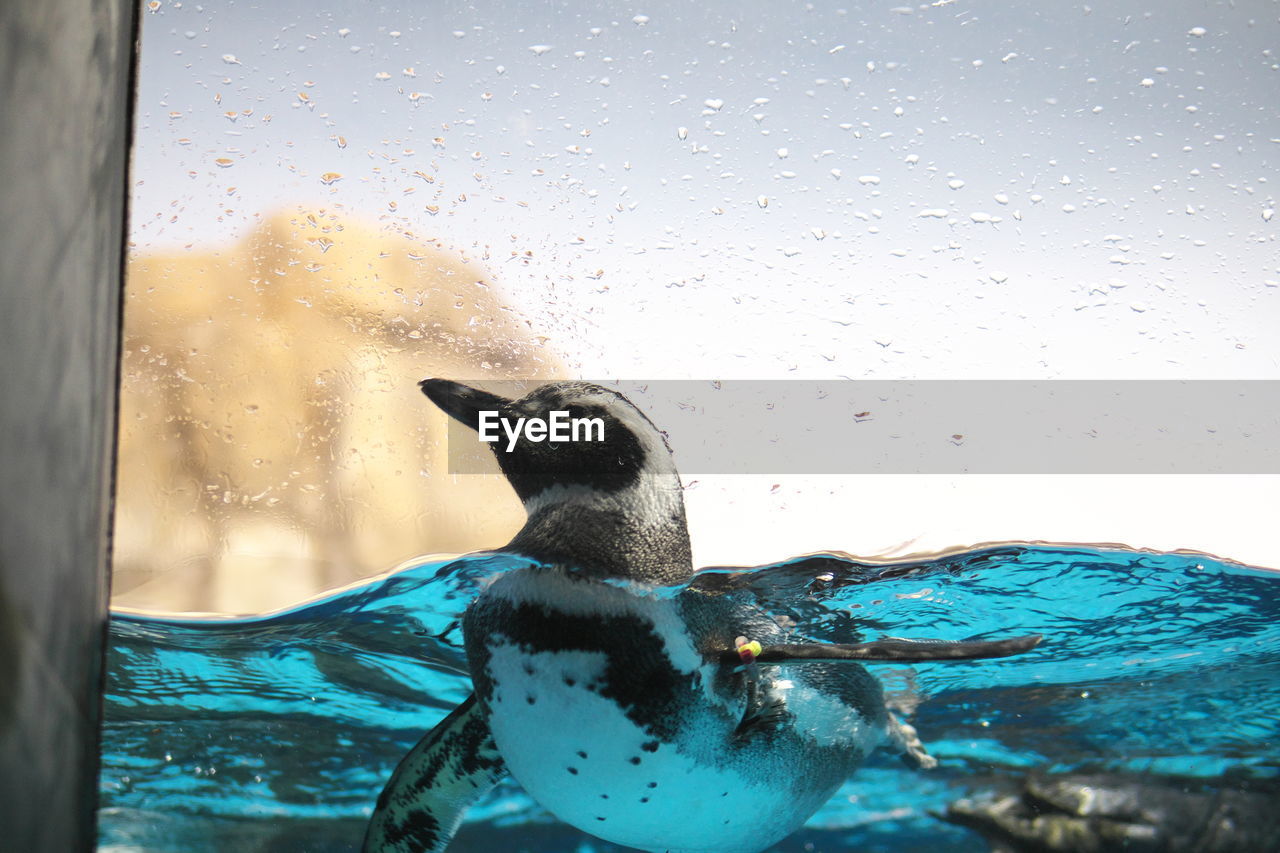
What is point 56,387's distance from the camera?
73 centimetres

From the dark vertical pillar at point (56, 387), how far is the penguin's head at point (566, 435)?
42.1 inches

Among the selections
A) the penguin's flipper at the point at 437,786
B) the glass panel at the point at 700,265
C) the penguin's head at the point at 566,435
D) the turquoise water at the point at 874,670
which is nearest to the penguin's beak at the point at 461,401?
the penguin's head at the point at 566,435

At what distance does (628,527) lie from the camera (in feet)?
6.06

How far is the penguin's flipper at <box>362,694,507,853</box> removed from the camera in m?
2.13

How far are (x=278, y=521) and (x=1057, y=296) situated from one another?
2.83 m

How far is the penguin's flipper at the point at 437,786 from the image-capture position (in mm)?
2135

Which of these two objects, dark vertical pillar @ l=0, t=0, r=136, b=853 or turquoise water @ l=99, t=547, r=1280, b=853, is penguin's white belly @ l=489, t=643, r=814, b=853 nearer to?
dark vertical pillar @ l=0, t=0, r=136, b=853

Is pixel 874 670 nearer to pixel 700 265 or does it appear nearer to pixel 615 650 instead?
pixel 700 265

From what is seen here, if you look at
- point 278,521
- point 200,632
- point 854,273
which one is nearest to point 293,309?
point 278,521

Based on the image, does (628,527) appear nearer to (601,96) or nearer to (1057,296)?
(601,96)

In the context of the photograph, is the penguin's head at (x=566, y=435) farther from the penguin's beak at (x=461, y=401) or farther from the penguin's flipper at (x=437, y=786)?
the penguin's flipper at (x=437, y=786)

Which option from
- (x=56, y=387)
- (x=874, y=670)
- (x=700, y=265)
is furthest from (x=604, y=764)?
(x=874, y=670)

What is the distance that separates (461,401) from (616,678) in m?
0.77

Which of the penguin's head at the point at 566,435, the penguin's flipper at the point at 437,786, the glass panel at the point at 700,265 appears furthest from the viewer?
the glass panel at the point at 700,265
